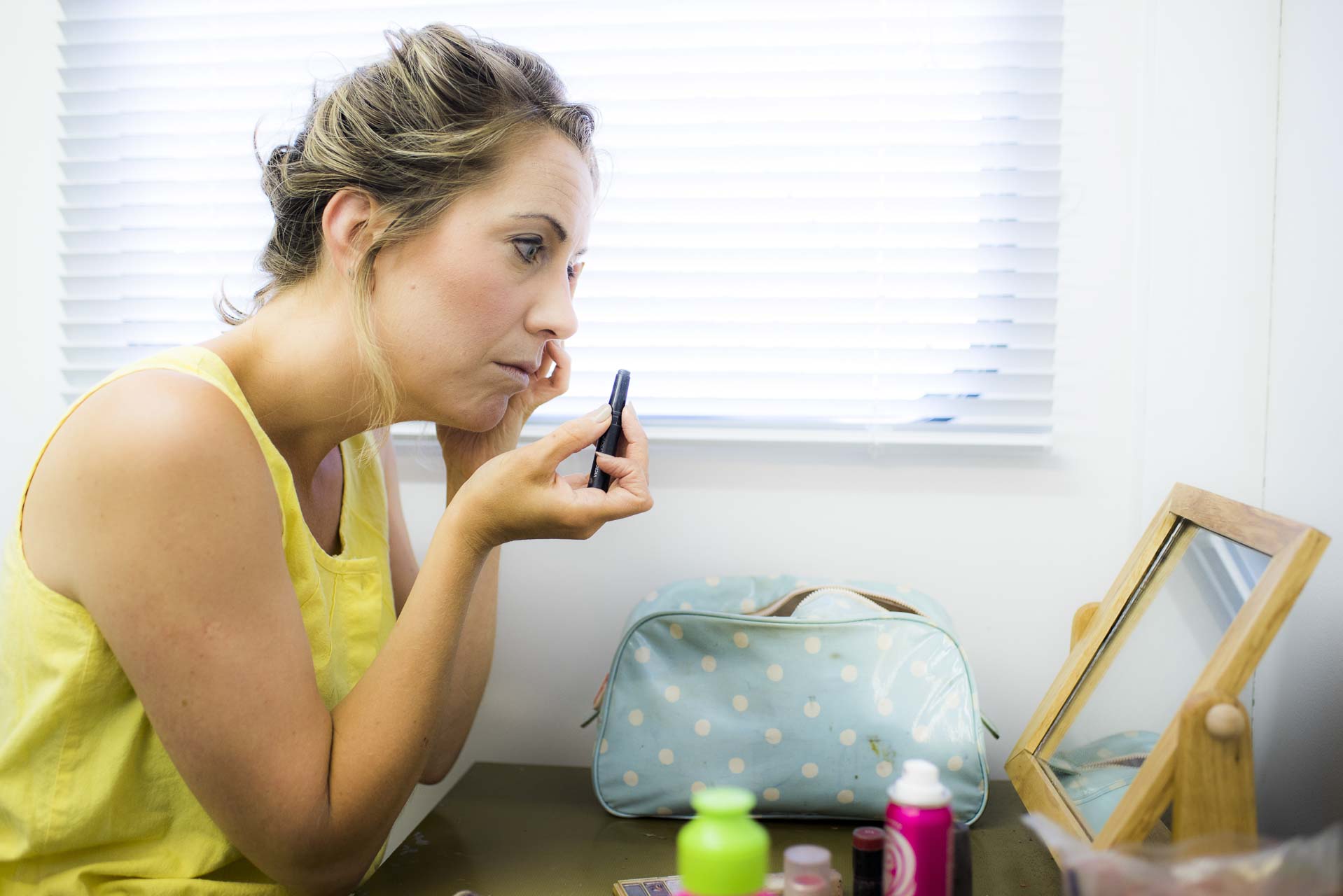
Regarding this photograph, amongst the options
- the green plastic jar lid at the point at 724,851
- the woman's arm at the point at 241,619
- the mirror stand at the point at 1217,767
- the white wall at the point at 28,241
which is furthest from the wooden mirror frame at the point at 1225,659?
the white wall at the point at 28,241

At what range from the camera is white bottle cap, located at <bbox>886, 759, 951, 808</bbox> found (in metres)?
0.58

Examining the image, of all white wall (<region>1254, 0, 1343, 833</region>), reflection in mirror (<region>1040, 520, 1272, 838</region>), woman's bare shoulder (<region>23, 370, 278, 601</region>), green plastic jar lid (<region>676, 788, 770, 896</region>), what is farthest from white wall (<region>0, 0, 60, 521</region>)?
white wall (<region>1254, 0, 1343, 833</region>)

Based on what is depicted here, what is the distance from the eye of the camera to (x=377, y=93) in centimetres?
85

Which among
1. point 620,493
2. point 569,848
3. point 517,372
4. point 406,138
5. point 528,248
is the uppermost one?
point 406,138

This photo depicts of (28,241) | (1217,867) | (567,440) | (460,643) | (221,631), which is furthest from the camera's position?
(28,241)

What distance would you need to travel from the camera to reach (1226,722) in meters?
0.56

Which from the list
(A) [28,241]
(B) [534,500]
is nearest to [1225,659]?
(B) [534,500]

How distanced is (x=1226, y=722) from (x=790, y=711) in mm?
403

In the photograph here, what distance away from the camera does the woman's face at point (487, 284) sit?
0.83 m

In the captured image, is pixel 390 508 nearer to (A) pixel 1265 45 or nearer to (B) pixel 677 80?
(B) pixel 677 80

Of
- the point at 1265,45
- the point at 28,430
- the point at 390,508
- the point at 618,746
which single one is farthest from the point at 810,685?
the point at 28,430

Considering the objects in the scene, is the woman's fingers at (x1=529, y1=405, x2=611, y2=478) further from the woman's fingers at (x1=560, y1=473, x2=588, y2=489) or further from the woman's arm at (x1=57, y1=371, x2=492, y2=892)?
the woman's arm at (x1=57, y1=371, x2=492, y2=892)

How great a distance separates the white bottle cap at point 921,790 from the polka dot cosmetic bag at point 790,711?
0.29 meters

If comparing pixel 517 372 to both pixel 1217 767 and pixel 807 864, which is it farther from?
pixel 1217 767
